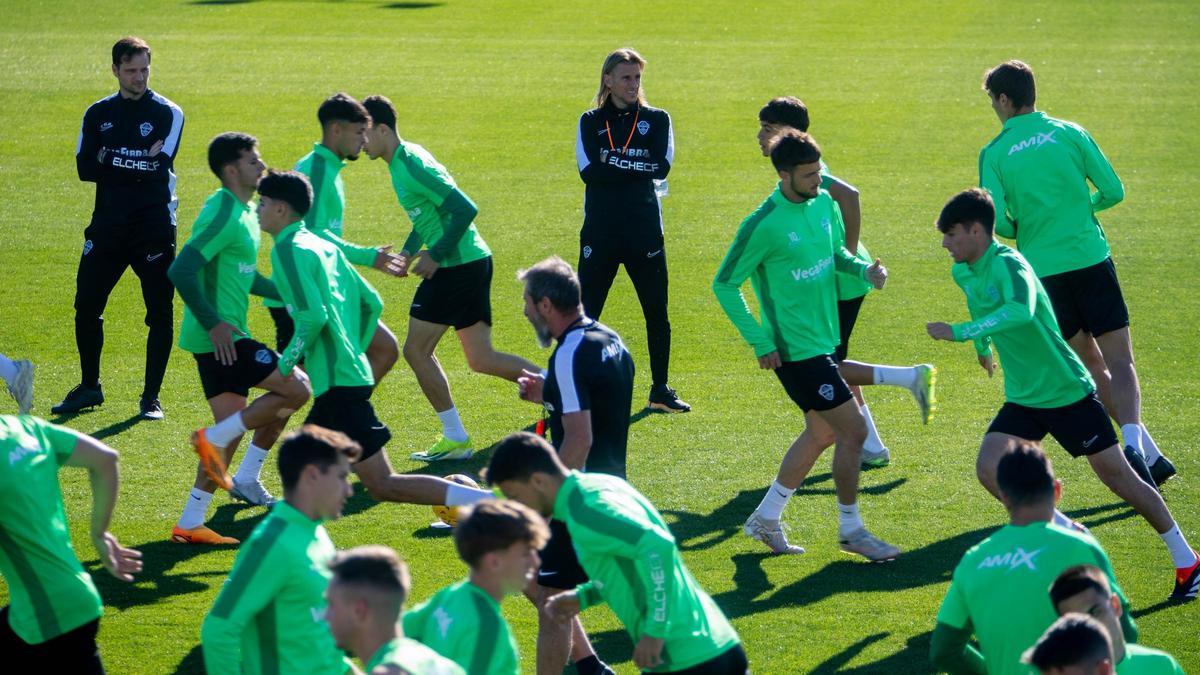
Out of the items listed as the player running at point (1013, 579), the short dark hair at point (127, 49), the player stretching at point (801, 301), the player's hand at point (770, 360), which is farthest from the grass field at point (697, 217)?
the short dark hair at point (127, 49)

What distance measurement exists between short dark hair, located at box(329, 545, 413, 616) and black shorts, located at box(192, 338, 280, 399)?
3810mm

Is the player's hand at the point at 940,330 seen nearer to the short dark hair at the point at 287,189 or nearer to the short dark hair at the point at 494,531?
the short dark hair at the point at 494,531

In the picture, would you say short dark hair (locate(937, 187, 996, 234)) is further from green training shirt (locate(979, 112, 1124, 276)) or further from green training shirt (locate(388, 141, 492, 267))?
green training shirt (locate(388, 141, 492, 267))

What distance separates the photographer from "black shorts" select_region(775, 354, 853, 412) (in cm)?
692

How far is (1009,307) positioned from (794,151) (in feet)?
4.44

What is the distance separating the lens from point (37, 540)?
182 inches

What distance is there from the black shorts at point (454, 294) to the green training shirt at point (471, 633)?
15.6 feet

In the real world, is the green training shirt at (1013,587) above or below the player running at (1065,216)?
below

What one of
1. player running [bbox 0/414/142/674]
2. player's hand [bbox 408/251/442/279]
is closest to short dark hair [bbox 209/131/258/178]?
player's hand [bbox 408/251/442/279]

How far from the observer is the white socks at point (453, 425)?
28.5 feet

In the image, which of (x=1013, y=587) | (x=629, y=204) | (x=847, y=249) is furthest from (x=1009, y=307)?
(x=629, y=204)

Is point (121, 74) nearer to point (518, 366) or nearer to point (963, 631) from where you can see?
point (518, 366)

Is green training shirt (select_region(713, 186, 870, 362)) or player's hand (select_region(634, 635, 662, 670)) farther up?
green training shirt (select_region(713, 186, 870, 362))

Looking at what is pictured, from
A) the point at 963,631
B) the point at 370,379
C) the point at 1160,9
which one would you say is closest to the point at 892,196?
the point at 370,379
